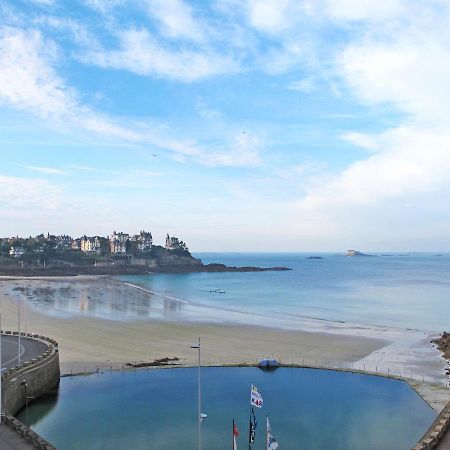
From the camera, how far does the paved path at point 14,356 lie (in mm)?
22422

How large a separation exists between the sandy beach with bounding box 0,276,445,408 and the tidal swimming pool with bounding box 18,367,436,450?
5.55 meters

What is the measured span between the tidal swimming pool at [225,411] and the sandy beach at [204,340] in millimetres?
5551

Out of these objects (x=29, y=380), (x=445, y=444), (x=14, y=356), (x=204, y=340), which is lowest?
(x=204, y=340)

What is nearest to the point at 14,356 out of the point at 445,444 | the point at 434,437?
the point at 434,437

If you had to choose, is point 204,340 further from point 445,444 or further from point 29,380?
point 445,444

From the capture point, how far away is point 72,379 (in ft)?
132

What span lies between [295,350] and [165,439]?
2856 cm

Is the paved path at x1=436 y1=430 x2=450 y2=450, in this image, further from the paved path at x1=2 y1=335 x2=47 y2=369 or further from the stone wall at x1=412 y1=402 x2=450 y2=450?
the paved path at x1=2 y1=335 x2=47 y2=369

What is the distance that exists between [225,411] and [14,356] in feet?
56.0

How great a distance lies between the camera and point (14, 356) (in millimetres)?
39062

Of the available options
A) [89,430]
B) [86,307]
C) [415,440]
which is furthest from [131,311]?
[415,440]

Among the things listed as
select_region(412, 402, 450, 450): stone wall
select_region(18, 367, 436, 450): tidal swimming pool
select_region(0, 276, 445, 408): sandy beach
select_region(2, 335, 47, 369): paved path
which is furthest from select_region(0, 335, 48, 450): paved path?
select_region(412, 402, 450, 450): stone wall

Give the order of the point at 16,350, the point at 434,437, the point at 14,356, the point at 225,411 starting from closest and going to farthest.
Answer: the point at 434,437
the point at 225,411
the point at 14,356
the point at 16,350

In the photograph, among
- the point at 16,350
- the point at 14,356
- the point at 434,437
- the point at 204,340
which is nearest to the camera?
the point at 434,437
